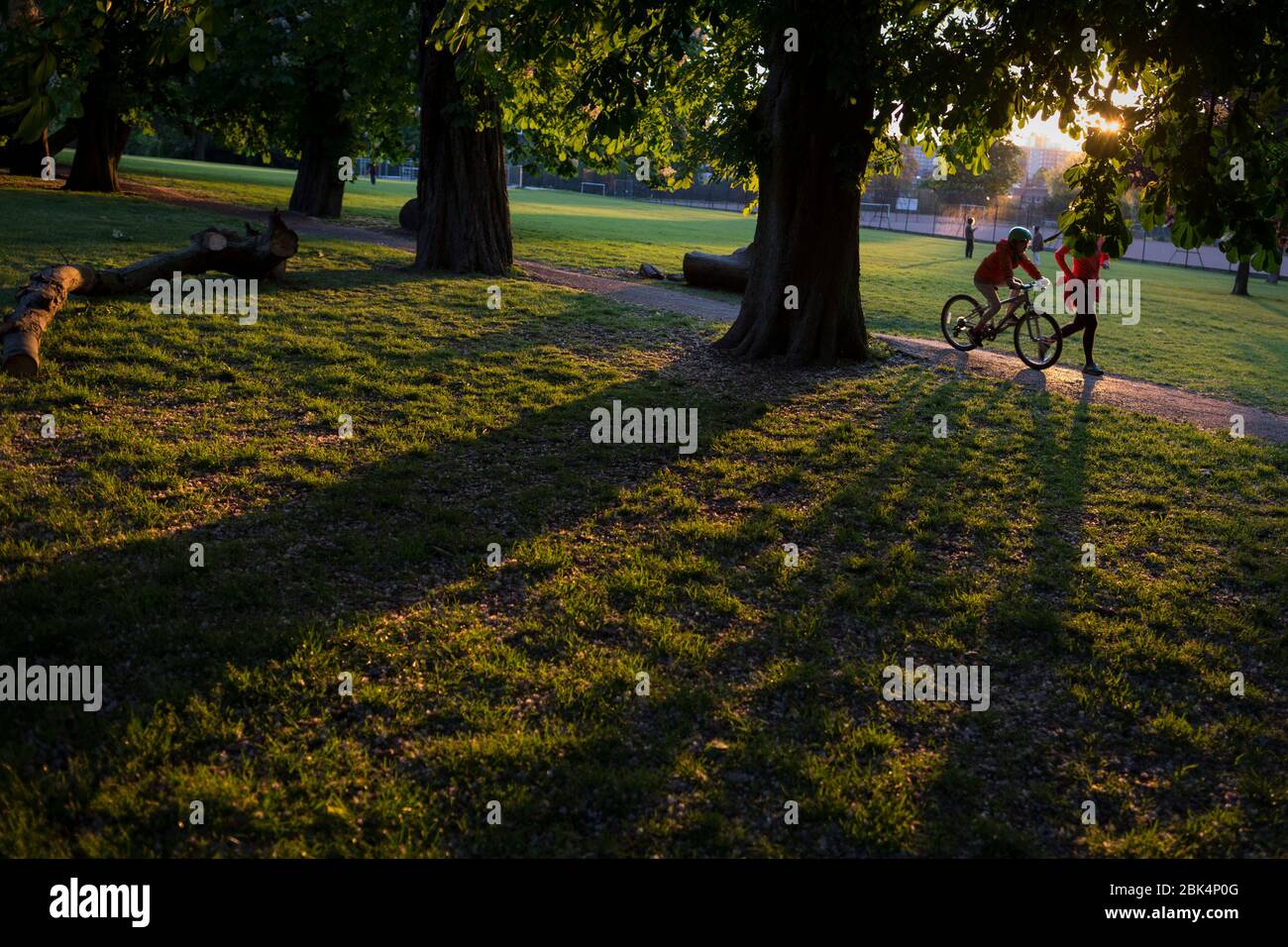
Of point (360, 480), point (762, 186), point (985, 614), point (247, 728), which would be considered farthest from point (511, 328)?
point (247, 728)

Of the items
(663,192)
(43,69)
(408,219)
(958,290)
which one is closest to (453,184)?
(408,219)

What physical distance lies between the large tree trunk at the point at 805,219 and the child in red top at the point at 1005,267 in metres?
2.06

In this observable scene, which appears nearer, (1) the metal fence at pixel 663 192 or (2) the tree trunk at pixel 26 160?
(2) the tree trunk at pixel 26 160

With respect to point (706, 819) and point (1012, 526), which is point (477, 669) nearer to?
point (706, 819)

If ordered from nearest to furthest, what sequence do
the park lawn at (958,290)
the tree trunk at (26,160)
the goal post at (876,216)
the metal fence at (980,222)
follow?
the park lawn at (958,290)
the tree trunk at (26,160)
the metal fence at (980,222)
the goal post at (876,216)

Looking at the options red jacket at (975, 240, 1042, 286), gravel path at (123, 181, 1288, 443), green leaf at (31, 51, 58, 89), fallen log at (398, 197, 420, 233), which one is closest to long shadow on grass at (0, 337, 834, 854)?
green leaf at (31, 51, 58, 89)

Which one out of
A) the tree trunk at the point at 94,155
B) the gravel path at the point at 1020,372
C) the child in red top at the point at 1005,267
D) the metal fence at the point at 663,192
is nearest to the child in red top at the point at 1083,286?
the child in red top at the point at 1005,267

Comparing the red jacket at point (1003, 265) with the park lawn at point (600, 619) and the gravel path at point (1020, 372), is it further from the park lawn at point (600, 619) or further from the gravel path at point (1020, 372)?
the park lawn at point (600, 619)

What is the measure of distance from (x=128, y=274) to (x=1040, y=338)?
12.1 m

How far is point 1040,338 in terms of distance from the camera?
45.4ft

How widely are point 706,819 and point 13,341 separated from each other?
27.2ft

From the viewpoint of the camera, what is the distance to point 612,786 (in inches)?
158

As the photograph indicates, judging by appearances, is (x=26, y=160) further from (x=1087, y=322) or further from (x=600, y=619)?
(x=600, y=619)

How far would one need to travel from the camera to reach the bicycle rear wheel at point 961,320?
14.8 metres
